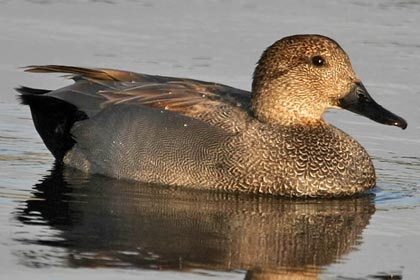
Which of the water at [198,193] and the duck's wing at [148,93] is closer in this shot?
the water at [198,193]

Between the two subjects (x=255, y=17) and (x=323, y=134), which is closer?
(x=323, y=134)

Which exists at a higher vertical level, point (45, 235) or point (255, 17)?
point (255, 17)

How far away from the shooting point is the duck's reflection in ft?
27.9

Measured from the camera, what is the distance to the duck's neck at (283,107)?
Answer: 1095cm

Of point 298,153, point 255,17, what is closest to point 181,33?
point 255,17

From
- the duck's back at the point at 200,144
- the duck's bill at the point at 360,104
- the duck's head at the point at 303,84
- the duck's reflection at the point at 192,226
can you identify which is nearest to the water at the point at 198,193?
the duck's reflection at the point at 192,226

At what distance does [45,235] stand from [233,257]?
47.9 inches

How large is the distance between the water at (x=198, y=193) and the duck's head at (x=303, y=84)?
737 millimetres

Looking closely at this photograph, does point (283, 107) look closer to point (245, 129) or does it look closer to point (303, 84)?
point (303, 84)

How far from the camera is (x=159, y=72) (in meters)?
13.8

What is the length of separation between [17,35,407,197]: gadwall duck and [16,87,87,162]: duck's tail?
0.12m

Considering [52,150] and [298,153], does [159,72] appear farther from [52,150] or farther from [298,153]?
[298,153]

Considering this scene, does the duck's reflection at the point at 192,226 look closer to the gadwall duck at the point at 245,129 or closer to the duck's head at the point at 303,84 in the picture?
the gadwall duck at the point at 245,129

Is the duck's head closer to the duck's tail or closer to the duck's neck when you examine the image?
the duck's neck
